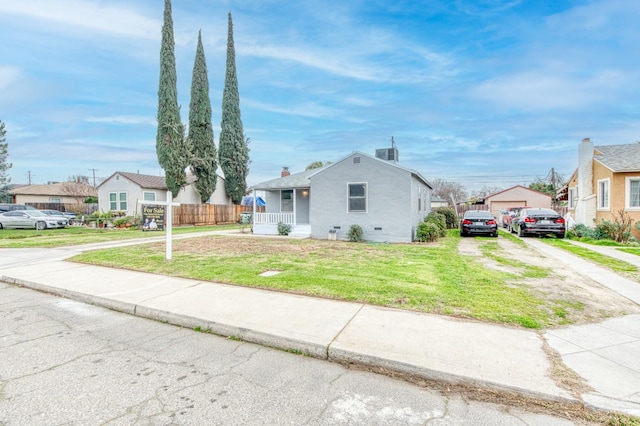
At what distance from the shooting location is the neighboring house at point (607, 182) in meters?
13.9

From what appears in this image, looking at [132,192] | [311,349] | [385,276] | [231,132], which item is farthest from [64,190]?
[311,349]

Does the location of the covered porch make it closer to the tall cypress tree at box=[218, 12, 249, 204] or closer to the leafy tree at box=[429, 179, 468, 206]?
the tall cypress tree at box=[218, 12, 249, 204]

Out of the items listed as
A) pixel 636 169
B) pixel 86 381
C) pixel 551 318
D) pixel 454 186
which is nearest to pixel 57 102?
pixel 86 381

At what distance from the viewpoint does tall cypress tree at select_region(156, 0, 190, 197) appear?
2506 cm

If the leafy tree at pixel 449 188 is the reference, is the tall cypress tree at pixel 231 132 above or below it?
above

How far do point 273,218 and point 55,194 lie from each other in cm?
4063

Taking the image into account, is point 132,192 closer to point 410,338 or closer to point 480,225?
point 480,225

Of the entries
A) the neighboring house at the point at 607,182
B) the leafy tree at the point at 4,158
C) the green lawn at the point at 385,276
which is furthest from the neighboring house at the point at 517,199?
the leafy tree at the point at 4,158

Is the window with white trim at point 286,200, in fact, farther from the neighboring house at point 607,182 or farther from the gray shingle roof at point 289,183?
the neighboring house at point 607,182

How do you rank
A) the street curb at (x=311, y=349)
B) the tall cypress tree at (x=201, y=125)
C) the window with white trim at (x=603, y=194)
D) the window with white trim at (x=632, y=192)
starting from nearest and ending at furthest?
the street curb at (x=311, y=349) → the window with white trim at (x=632, y=192) → the window with white trim at (x=603, y=194) → the tall cypress tree at (x=201, y=125)

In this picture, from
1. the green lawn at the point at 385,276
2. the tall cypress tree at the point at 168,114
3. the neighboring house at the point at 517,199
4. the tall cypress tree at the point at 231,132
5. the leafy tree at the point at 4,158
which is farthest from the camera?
the neighboring house at the point at 517,199

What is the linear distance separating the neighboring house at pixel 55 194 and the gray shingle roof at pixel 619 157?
52403 millimetres

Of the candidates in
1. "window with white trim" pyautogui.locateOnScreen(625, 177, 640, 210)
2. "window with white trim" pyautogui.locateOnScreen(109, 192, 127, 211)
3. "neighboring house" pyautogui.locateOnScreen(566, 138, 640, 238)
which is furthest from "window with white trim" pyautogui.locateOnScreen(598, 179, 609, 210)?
"window with white trim" pyautogui.locateOnScreen(109, 192, 127, 211)

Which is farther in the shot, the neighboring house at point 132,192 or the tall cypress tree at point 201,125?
the tall cypress tree at point 201,125
